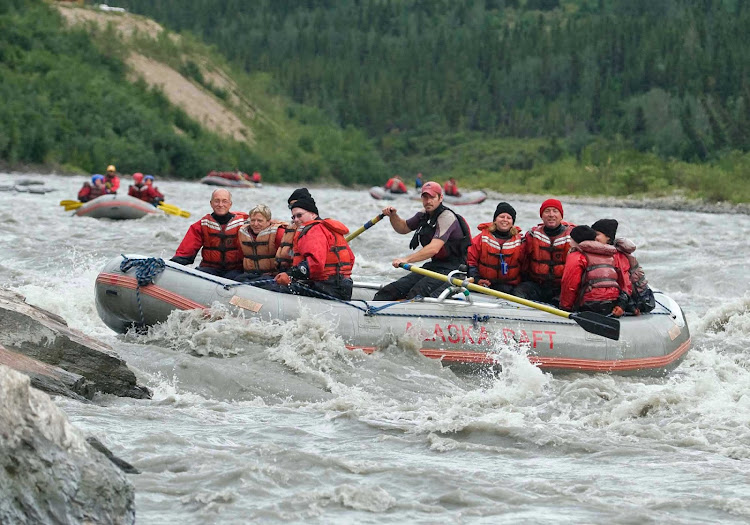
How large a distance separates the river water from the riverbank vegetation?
100ft

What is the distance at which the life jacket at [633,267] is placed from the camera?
31.8ft

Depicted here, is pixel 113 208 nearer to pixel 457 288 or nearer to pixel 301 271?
pixel 301 271

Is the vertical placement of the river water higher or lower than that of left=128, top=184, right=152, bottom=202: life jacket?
lower

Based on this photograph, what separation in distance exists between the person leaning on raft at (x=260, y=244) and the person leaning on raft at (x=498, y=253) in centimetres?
167

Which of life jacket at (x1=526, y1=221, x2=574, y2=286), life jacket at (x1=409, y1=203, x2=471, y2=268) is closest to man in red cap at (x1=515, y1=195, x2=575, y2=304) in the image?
life jacket at (x1=526, y1=221, x2=574, y2=286)

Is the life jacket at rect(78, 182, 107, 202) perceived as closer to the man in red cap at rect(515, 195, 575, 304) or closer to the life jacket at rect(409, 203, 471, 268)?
the life jacket at rect(409, 203, 471, 268)

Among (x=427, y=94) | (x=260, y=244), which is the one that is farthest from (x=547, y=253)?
(x=427, y=94)

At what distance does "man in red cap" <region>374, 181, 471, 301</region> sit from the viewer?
972cm

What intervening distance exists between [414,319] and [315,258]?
3.08 feet

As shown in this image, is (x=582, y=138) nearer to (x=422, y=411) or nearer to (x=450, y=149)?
(x=450, y=149)

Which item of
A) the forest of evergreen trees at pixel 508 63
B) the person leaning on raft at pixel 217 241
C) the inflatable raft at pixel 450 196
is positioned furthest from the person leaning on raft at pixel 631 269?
the forest of evergreen trees at pixel 508 63

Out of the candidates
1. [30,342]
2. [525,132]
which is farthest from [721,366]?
[525,132]

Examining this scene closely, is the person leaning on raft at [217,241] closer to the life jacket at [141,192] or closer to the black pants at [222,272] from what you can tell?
the black pants at [222,272]

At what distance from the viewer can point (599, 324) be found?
9227 mm
